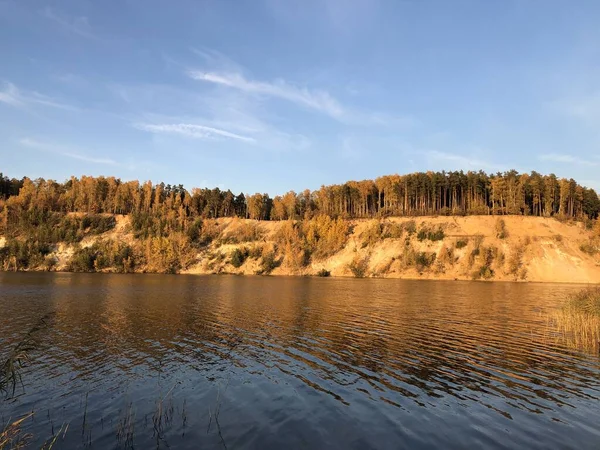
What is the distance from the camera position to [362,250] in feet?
456

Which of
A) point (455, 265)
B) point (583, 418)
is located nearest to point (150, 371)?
point (583, 418)

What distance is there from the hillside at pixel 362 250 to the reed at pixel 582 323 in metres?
82.6

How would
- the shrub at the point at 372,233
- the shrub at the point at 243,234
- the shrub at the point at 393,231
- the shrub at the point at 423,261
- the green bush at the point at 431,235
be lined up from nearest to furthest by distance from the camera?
the shrub at the point at 423,261 < the green bush at the point at 431,235 < the shrub at the point at 393,231 < the shrub at the point at 372,233 < the shrub at the point at 243,234

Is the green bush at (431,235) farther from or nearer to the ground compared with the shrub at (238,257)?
farther from the ground

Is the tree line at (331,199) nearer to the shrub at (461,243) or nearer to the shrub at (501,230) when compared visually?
the shrub at (501,230)

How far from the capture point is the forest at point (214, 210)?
465 ft

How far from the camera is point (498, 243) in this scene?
126 m

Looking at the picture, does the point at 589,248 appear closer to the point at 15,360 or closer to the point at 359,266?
the point at 359,266

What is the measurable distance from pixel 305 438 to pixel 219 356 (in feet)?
40.3

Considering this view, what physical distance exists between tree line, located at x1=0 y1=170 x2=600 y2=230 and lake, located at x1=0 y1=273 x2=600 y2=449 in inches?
4946

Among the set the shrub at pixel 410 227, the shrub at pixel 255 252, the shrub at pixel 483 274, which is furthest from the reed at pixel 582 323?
the shrub at pixel 255 252

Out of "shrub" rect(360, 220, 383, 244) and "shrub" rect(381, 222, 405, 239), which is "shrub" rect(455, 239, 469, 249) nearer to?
"shrub" rect(381, 222, 405, 239)

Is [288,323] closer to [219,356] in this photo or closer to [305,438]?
[219,356]

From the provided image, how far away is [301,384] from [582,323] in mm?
25244
